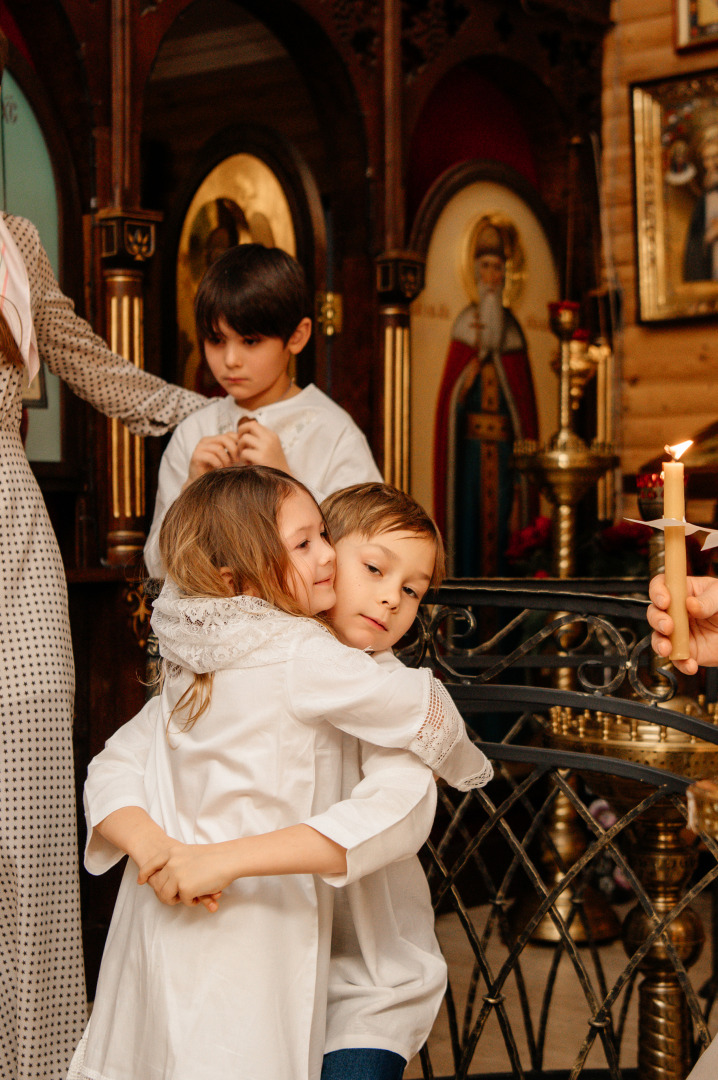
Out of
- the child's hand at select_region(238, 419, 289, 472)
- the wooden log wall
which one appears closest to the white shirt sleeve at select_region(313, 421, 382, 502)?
the child's hand at select_region(238, 419, 289, 472)

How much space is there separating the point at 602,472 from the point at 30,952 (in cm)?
239

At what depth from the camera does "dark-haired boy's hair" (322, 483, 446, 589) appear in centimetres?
162

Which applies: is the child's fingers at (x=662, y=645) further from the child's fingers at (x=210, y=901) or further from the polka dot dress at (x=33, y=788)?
the polka dot dress at (x=33, y=788)

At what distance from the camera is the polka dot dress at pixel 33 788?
1999 mm

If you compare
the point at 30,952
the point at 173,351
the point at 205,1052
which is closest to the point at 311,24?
the point at 173,351

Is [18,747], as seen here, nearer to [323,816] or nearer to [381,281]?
[323,816]

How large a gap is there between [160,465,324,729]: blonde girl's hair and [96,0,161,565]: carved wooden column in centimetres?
155

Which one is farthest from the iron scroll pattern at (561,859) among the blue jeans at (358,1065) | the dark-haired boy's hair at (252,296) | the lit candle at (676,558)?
the dark-haired boy's hair at (252,296)

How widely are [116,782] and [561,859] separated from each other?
1.37 meters

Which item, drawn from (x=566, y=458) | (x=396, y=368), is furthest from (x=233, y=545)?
Result: (x=566, y=458)

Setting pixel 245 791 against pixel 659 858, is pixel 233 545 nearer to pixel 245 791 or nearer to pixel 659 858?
pixel 245 791

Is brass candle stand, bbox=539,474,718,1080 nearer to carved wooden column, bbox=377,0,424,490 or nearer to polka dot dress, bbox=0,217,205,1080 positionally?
polka dot dress, bbox=0,217,205,1080

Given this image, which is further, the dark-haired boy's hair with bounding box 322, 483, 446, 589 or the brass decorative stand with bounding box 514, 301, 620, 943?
the brass decorative stand with bounding box 514, 301, 620, 943

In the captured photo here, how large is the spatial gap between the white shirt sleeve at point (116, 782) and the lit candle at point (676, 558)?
0.75 metres
